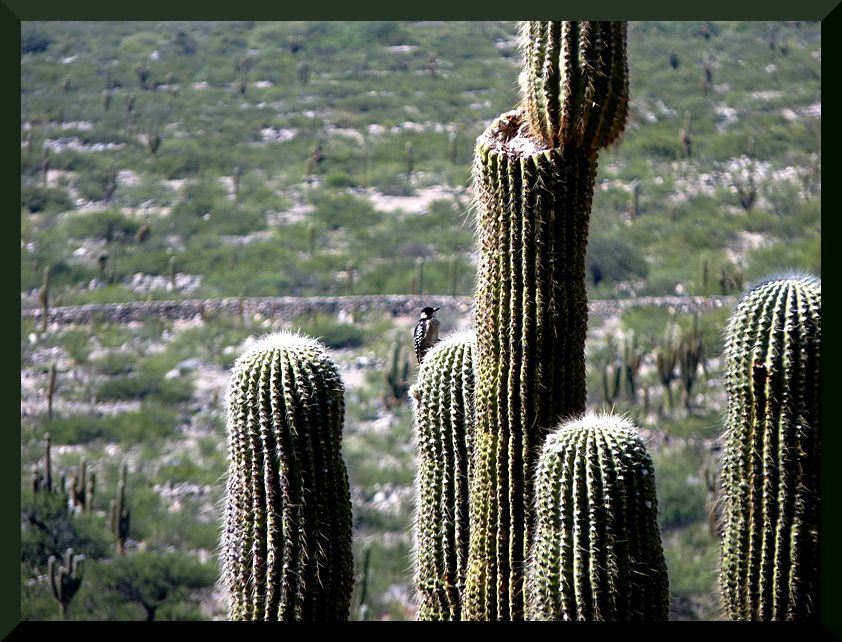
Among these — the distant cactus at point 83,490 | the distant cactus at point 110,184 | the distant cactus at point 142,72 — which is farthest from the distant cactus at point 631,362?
the distant cactus at point 142,72

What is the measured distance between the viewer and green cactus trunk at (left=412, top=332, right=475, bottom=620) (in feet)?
15.8

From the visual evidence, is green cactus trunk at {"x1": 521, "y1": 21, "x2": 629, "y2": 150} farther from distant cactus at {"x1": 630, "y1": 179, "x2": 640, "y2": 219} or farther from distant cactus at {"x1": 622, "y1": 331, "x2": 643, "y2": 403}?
distant cactus at {"x1": 630, "y1": 179, "x2": 640, "y2": 219}

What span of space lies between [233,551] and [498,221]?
1.45 m

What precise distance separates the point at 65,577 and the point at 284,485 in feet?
17.0

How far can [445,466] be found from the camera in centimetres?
486

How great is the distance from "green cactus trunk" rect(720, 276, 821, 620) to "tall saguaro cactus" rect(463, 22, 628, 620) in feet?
2.65

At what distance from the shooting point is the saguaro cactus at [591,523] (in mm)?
4180

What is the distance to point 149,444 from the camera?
13258 millimetres

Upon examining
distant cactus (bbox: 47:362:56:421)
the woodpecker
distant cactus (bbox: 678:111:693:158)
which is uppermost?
the woodpecker

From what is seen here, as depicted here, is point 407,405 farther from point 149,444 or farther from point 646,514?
point 646,514

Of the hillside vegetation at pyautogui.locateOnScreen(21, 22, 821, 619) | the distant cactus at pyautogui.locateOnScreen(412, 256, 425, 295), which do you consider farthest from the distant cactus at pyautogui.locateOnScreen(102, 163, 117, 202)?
the distant cactus at pyautogui.locateOnScreen(412, 256, 425, 295)

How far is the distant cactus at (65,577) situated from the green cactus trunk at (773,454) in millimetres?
4877

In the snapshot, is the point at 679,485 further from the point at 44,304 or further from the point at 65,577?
the point at 44,304

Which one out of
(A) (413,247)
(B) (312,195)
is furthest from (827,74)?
(B) (312,195)
